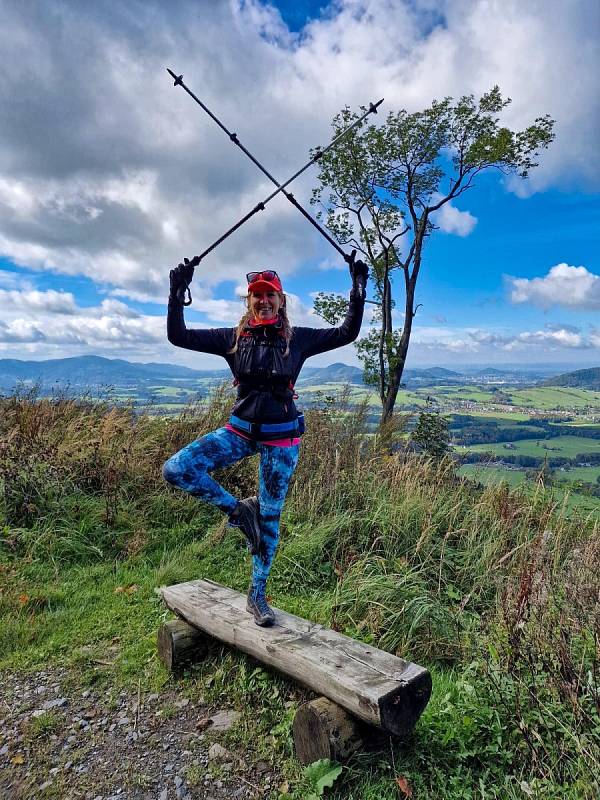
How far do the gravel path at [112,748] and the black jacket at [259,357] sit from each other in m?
2.06

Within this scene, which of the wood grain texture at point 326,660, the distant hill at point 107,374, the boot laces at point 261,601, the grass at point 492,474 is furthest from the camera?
the distant hill at point 107,374

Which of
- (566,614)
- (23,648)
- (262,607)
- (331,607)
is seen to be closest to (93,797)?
(262,607)

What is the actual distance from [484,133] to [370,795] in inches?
627

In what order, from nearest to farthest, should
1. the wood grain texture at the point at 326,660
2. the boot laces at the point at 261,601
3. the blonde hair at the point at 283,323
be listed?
1. the wood grain texture at the point at 326,660
2. the blonde hair at the point at 283,323
3. the boot laces at the point at 261,601

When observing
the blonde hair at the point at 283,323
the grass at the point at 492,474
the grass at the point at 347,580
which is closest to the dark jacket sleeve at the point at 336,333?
the blonde hair at the point at 283,323

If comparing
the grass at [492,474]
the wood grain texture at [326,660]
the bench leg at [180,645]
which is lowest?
the bench leg at [180,645]

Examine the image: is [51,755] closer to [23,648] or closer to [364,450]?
[23,648]

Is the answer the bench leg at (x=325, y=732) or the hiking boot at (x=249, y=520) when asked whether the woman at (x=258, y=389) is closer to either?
the hiking boot at (x=249, y=520)

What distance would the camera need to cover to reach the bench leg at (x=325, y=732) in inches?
99.0

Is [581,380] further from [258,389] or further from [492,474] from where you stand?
[258,389]

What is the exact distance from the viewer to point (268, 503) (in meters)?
3.52

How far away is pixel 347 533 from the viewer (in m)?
5.35

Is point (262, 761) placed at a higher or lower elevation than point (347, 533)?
lower

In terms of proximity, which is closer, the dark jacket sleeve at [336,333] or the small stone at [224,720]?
the small stone at [224,720]
